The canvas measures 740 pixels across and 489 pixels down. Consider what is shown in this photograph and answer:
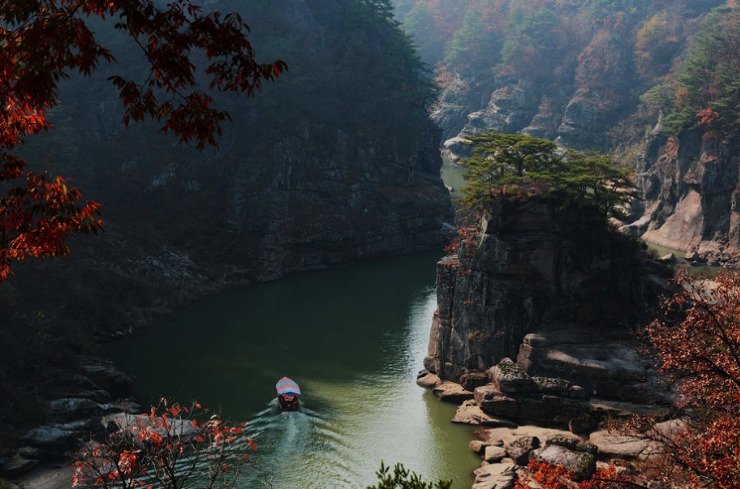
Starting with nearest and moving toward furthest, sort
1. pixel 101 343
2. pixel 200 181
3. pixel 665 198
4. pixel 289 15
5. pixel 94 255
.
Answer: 1. pixel 101 343
2. pixel 94 255
3. pixel 200 181
4. pixel 665 198
5. pixel 289 15

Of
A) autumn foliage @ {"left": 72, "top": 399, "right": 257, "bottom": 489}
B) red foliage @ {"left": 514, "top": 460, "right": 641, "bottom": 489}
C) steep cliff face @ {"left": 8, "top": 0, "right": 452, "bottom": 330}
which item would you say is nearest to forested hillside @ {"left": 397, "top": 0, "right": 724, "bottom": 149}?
steep cliff face @ {"left": 8, "top": 0, "right": 452, "bottom": 330}

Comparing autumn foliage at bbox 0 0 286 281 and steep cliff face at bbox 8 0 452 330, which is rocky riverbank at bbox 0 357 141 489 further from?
autumn foliage at bbox 0 0 286 281

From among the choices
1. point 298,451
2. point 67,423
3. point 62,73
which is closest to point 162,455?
point 62,73

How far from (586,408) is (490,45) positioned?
14449cm

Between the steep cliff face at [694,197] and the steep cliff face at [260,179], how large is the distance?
91.6 feet

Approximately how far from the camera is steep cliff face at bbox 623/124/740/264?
76.2 meters

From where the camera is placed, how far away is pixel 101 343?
177ft

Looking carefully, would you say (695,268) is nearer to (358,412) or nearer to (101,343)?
(358,412)

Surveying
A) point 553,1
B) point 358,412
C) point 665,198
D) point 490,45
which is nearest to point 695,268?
point 665,198

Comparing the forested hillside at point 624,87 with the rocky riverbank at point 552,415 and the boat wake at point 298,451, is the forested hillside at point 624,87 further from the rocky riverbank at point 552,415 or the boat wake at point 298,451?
the boat wake at point 298,451

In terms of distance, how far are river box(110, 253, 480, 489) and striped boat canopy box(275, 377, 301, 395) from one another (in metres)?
0.92

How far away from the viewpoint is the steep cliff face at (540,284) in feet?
142

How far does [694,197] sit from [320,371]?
5733cm

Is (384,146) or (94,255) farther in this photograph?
(384,146)
